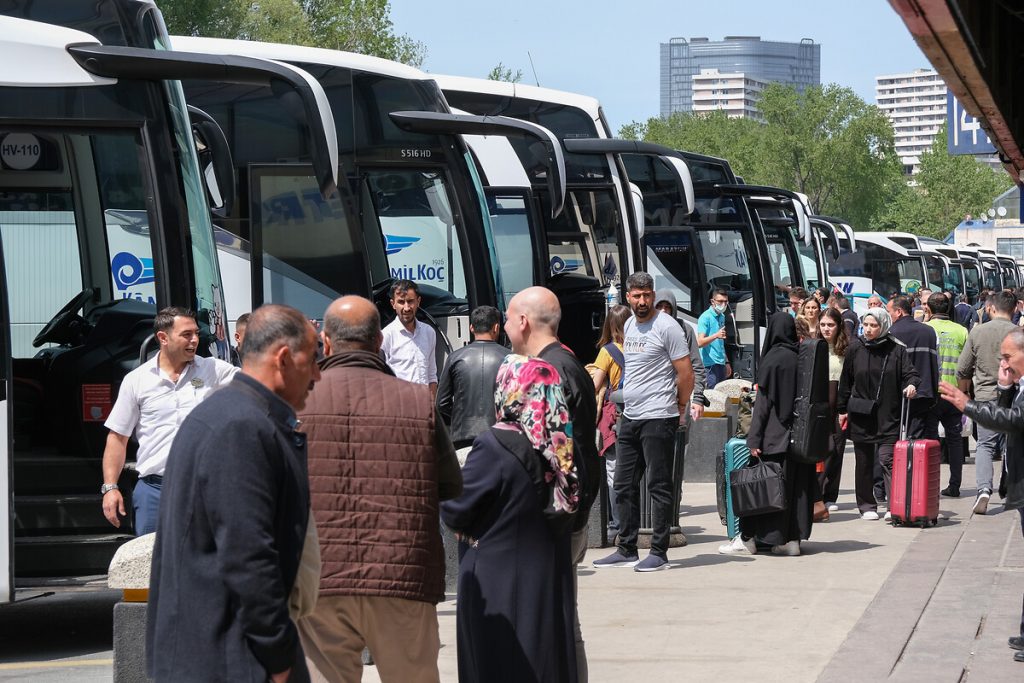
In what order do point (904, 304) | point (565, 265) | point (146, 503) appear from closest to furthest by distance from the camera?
point (146, 503) < point (904, 304) < point (565, 265)

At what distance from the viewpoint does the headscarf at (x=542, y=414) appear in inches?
212

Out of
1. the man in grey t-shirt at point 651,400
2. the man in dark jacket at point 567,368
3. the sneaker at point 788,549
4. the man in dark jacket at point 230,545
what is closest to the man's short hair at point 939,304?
the sneaker at point 788,549

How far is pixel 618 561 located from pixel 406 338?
224 centimetres

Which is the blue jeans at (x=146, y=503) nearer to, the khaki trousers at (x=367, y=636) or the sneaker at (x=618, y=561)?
the khaki trousers at (x=367, y=636)

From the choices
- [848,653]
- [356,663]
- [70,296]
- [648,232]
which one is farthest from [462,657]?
[648,232]

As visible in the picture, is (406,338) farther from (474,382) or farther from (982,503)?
(982,503)

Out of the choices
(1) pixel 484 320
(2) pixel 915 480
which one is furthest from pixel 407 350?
(2) pixel 915 480

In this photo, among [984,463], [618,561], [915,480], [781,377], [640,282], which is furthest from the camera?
[984,463]

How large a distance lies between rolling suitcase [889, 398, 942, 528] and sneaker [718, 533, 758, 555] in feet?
5.94

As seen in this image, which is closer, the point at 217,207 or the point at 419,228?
the point at 217,207

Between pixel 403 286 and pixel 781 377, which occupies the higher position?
pixel 403 286

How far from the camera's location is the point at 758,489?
10.7 m

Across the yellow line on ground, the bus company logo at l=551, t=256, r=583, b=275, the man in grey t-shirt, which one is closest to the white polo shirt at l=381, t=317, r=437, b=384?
the man in grey t-shirt

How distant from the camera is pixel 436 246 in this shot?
12812 mm
